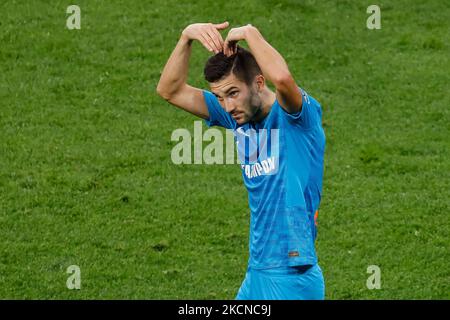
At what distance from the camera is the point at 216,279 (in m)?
12.0

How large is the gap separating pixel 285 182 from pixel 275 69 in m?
0.83

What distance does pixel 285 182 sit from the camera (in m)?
8.23

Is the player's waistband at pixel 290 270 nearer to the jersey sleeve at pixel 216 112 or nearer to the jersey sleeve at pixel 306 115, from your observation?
the jersey sleeve at pixel 306 115

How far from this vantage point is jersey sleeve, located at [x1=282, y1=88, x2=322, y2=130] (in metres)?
8.08

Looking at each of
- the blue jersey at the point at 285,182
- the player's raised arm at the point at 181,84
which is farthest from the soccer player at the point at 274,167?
the player's raised arm at the point at 181,84

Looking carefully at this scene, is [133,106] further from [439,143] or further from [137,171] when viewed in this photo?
[439,143]

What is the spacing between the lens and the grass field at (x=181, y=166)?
12211mm

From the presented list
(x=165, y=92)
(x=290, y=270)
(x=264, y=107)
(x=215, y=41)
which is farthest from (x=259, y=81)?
(x=290, y=270)

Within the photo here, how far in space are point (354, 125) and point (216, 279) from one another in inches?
164

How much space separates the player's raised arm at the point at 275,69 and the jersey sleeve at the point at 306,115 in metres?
0.05

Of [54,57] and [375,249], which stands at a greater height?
[54,57]

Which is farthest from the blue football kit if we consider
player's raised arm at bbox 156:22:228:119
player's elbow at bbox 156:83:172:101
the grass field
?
the grass field

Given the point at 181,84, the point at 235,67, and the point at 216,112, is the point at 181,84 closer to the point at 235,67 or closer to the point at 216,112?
A: the point at 216,112

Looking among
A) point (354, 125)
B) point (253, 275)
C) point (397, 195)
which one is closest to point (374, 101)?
point (354, 125)
